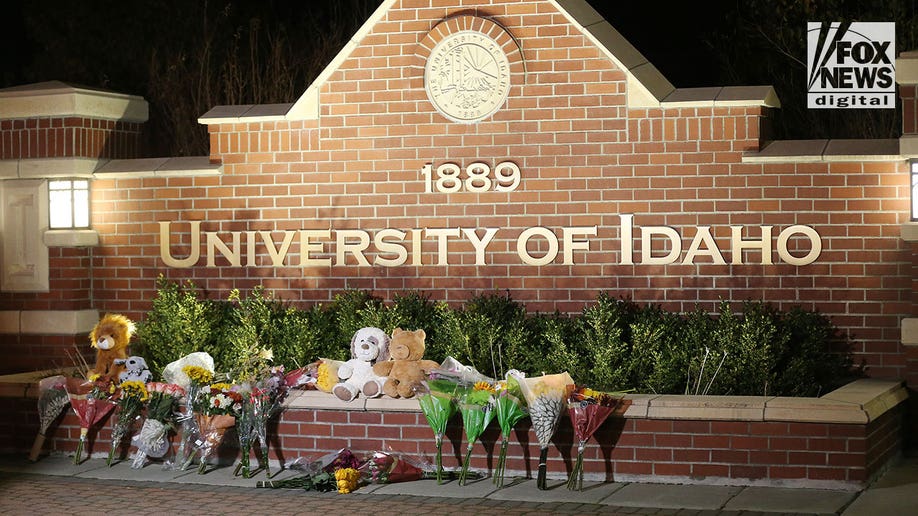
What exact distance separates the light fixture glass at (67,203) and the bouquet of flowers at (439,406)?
4.85m

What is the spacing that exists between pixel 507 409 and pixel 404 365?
1.18 meters

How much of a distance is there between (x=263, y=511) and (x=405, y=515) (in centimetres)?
96

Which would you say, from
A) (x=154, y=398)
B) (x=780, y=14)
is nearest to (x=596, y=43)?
(x=154, y=398)

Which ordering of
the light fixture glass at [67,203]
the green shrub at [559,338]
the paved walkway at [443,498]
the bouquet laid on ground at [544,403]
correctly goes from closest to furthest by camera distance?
the paved walkway at [443,498]
the bouquet laid on ground at [544,403]
the green shrub at [559,338]
the light fixture glass at [67,203]

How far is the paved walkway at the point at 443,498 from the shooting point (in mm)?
9039

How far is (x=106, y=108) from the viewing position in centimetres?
1336

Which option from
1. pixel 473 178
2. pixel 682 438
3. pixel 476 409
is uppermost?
pixel 473 178

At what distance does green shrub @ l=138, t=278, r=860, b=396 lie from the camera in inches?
419

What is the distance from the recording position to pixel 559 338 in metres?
11.0

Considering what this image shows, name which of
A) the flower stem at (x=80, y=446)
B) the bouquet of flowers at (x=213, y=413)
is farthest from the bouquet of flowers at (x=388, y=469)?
the flower stem at (x=80, y=446)

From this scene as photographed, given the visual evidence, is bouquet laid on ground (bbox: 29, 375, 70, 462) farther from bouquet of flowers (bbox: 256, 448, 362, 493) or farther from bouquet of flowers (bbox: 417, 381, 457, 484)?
bouquet of flowers (bbox: 417, 381, 457, 484)

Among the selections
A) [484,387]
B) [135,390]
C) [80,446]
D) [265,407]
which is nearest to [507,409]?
[484,387]

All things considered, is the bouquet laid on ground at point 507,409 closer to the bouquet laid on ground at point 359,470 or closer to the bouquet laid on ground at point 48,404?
the bouquet laid on ground at point 359,470

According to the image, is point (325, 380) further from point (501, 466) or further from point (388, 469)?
point (501, 466)
